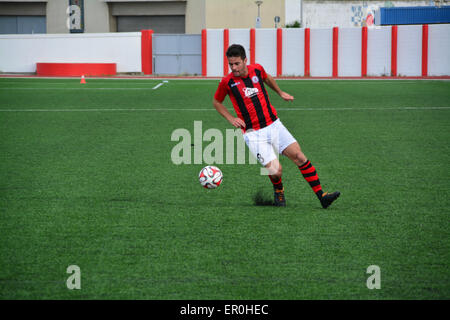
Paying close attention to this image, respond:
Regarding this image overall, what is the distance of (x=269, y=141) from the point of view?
692 cm

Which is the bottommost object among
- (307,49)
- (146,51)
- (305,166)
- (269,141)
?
(305,166)

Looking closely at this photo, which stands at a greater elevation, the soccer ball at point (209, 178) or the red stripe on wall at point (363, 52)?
the red stripe on wall at point (363, 52)

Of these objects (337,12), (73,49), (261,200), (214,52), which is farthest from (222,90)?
(337,12)

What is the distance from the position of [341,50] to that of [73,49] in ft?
57.4

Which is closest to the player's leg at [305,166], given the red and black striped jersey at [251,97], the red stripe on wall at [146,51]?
the red and black striped jersey at [251,97]

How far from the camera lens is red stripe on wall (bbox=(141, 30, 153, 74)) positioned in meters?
40.4

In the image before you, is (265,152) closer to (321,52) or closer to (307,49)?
(307,49)

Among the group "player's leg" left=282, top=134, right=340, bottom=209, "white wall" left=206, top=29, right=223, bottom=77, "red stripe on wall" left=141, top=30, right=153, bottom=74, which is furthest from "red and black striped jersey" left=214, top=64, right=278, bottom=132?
"red stripe on wall" left=141, top=30, right=153, bottom=74

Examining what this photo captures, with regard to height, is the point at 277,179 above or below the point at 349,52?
below

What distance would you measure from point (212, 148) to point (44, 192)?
4.48 meters

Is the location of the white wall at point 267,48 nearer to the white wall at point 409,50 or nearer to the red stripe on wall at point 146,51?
→ the red stripe on wall at point 146,51

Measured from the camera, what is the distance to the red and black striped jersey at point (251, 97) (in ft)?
22.6

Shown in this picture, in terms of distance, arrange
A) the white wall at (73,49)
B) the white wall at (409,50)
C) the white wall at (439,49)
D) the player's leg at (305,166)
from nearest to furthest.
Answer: the player's leg at (305,166) < the white wall at (439,49) < the white wall at (409,50) < the white wall at (73,49)

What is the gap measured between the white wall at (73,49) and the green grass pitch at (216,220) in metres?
28.1
